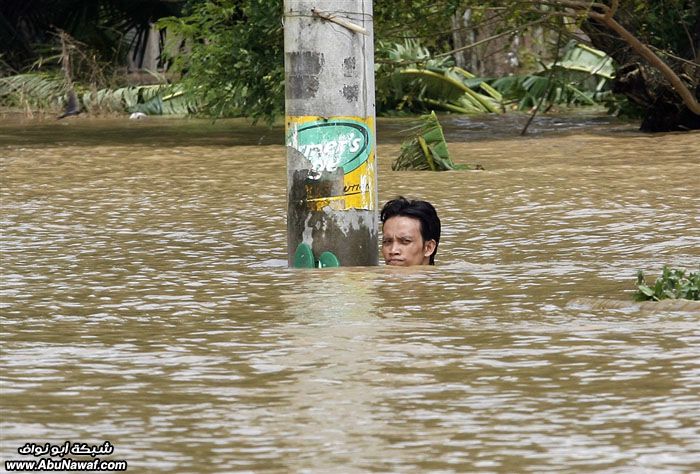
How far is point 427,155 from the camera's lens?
595 inches

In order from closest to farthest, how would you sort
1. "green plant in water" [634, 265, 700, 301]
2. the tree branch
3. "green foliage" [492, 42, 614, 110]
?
"green plant in water" [634, 265, 700, 301], the tree branch, "green foliage" [492, 42, 614, 110]

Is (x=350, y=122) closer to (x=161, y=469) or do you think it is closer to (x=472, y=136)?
(x=161, y=469)

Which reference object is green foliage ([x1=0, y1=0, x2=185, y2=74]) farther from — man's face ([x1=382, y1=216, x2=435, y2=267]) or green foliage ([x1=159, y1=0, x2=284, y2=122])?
man's face ([x1=382, y1=216, x2=435, y2=267])

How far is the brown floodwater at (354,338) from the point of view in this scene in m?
4.72

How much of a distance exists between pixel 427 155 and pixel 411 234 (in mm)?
6253

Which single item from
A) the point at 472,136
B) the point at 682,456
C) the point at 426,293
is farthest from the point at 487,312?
the point at 472,136

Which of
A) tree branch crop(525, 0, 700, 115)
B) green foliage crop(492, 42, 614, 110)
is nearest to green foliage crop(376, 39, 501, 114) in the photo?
green foliage crop(492, 42, 614, 110)

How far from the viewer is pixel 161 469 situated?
14.6ft

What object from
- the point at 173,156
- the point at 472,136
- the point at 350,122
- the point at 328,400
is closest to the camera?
the point at 328,400

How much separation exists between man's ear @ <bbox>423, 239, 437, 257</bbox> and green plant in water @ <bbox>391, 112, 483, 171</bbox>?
606cm

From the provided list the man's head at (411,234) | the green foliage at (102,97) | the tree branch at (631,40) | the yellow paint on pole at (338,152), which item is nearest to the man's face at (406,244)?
the man's head at (411,234)

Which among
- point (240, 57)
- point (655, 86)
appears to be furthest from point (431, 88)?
point (240, 57)

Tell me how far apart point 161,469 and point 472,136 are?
54.8ft

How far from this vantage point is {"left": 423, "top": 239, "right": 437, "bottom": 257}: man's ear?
8930mm
